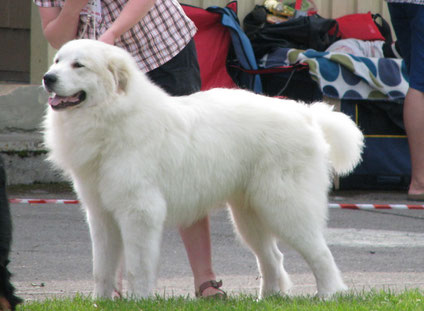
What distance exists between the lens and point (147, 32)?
14.0 ft

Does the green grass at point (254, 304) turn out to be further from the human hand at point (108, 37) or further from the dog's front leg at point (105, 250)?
the human hand at point (108, 37)

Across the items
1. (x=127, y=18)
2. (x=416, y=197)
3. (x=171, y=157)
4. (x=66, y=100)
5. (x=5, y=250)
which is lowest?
(x=416, y=197)

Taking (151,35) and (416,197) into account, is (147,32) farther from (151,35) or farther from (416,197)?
(416,197)

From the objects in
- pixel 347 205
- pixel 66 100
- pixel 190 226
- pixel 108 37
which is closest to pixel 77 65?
pixel 66 100

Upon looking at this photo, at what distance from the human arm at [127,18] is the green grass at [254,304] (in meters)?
1.31

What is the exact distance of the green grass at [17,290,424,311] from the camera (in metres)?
3.61

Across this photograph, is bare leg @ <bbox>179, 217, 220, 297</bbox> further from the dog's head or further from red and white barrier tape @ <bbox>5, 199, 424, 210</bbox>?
red and white barrier tape @ <bbox>5, 199, 424, 210</bbox>

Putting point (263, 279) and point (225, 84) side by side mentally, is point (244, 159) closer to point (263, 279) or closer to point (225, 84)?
point (263, 279)

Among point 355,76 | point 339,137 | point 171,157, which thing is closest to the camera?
point 171,157

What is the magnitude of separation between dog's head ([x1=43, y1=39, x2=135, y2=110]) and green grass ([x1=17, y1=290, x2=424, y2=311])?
94cm

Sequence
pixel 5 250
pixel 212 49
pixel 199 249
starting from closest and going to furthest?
pixel 5 250, pixel 199 249, pixel 212 49

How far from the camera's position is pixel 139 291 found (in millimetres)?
3844

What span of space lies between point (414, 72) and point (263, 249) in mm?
3456

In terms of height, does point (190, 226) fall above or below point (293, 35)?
below
